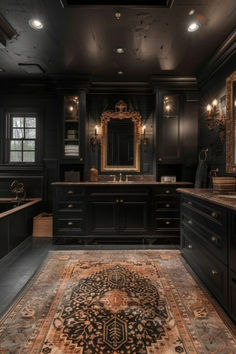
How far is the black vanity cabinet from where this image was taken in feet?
12.7

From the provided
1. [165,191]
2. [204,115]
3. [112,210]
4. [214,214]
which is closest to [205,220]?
[214,214]

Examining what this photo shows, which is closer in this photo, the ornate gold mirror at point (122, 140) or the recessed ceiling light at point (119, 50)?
the recessed ceiling light at point (119, 50)

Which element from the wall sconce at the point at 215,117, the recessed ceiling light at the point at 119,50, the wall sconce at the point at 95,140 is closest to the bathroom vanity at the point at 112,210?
the wall sconce at the point at 95,140

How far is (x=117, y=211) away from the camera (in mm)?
3877

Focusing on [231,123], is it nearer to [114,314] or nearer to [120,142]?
[120,142]

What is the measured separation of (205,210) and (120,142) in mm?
2627

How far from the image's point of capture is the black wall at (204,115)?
326 centimetres

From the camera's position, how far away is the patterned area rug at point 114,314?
1581 millimetres

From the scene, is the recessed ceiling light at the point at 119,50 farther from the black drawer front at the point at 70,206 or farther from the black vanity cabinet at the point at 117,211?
the black drawer front at the point at 70,206

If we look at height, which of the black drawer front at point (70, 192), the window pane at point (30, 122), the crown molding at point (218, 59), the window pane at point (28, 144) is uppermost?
the crown molding at point (218, 59)

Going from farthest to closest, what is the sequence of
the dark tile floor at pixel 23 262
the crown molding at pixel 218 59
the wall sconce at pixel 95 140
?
1. the wall sconce at pixel 95 140
2. the crown molding at pixel 218 59
3. the dark tile floor at pixel 23 262

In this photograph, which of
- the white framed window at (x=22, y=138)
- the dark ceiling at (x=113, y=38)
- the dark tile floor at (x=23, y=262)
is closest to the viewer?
the dark tile floor at (x=23, y=262)

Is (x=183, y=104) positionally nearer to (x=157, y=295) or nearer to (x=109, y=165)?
(x=109, y=165)

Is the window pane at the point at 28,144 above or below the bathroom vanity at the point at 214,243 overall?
above
